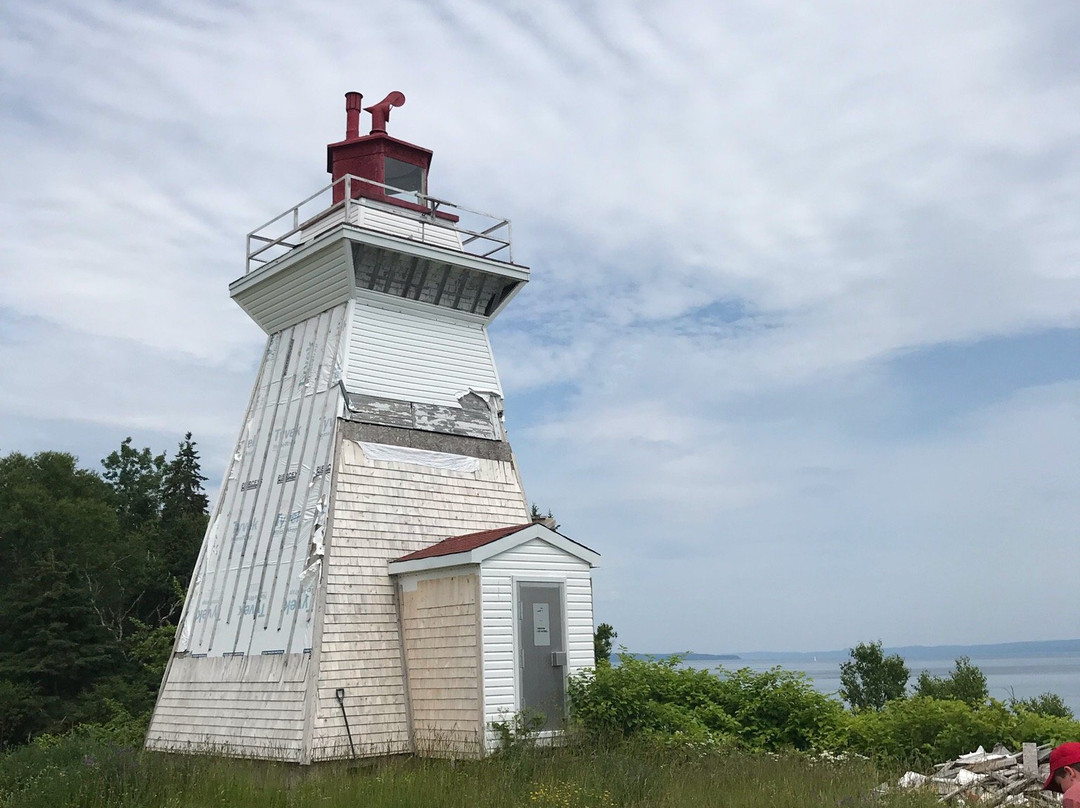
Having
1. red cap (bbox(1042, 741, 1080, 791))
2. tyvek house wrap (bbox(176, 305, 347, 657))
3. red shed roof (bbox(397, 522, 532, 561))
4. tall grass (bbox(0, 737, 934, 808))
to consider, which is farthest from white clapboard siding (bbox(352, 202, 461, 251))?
red cap (bbox(1042, 741, 1080, 791))

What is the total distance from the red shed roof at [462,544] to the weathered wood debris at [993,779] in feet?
20.9

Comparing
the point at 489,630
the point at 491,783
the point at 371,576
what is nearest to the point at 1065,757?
the point at 491,783

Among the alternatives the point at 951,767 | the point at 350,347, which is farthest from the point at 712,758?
the point at 350,347

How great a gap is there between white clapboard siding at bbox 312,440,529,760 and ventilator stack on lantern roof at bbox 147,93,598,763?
0.03 m

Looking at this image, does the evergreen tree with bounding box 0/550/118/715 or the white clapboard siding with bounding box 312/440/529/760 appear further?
the evergreen tree with bounding box 0/550/118/715

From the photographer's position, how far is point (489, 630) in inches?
576

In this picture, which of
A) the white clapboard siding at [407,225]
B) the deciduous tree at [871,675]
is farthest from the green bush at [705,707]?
the deciduous tree at [871,675]

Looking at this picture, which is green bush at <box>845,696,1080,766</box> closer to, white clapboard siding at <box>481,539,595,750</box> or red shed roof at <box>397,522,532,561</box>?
white clapboard siding at <box>481,539,595,750</box>

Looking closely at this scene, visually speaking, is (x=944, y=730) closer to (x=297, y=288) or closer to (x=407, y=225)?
(x=407, y=225)

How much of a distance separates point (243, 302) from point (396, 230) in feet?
11.6

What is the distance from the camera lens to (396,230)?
747 inches

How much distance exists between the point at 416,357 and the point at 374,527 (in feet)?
11.4

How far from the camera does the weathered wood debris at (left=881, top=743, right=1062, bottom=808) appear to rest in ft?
32.8

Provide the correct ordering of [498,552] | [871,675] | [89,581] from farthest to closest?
[871,675]
[89,581]
[498,552]
